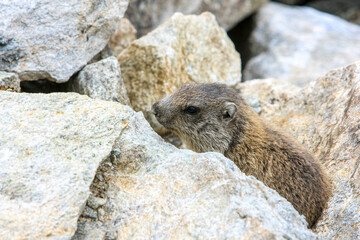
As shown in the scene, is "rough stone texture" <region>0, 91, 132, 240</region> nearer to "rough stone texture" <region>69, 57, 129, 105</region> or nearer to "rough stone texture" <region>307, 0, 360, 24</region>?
"rough stone texture" <region>69, 57, 129, 105</region>

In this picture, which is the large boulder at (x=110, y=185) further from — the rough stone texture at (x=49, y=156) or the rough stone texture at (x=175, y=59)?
the rough stone texture at (x=175, y=59)

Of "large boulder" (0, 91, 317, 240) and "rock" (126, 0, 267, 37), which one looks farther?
"rock" (126, 0, 267, 37)

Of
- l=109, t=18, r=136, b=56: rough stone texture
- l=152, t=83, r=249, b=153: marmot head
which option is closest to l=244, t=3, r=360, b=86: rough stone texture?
l=109, t=18, r=136, b=56: rough stone texture

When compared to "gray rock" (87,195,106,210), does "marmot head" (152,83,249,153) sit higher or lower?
lower

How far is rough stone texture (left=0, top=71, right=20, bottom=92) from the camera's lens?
486 centimetres

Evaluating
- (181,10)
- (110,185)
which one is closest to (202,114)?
(110,185)

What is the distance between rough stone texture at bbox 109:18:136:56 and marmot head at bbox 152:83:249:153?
2206mm

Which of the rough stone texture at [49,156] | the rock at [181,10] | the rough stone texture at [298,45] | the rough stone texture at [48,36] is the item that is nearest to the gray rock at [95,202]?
the rough stone texture at [49,156]

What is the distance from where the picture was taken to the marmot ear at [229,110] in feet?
18.7

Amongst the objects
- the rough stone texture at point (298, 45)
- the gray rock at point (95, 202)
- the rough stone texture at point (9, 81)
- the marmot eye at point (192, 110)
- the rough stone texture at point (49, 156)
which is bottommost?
the rough stone texture at point (298, 45)

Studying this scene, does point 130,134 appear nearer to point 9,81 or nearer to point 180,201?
point 180,201

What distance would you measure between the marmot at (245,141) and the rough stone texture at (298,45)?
507 centimetres

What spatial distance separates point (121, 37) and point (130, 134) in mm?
3907

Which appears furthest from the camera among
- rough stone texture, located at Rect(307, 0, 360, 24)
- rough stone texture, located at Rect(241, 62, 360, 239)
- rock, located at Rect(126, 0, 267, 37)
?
rough stone texture, located at Rect(307, 0, 360, 24)
